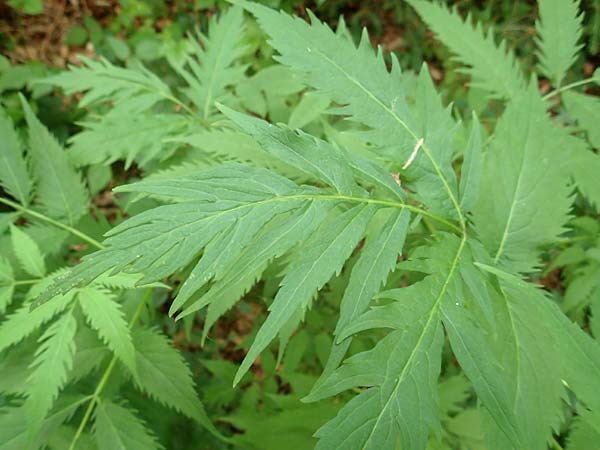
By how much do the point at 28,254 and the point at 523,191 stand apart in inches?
61.5

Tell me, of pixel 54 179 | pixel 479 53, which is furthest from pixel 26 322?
pixel 479 53

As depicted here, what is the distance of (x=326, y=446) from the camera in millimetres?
910

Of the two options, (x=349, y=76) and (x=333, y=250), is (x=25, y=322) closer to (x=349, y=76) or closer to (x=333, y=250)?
(x=333, y=250)

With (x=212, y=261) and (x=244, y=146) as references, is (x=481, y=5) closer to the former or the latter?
(x=244, y=146)

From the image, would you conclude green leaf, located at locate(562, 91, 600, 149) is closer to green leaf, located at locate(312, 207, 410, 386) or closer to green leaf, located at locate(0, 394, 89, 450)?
green leaf, located at locate(312, 207, 410, 386)

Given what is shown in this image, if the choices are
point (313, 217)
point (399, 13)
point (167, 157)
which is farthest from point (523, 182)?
point (399, 13)

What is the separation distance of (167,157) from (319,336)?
40.2 inches

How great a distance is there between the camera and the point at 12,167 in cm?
189

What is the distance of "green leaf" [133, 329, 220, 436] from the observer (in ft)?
5.36

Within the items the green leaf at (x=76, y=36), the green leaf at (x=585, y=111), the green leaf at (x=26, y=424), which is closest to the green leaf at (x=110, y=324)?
the green leaf at (x=26, y=424)

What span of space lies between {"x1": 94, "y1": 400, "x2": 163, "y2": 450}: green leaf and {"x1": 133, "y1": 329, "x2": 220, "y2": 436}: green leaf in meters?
0.11

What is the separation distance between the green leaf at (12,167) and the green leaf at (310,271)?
4.48 feet

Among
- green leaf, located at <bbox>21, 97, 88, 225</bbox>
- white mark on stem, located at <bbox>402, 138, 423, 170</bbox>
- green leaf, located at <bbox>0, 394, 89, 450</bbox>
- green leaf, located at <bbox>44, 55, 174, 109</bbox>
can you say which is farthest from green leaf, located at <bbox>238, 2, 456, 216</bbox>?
green leaf, located at <bbox>0, 394, 89, 450</bbox>

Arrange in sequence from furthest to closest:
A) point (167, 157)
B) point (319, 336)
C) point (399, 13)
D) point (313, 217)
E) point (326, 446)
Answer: point (399, 13), point (319, 336), point (167, 157), point (313, 217), point (326, 446)
